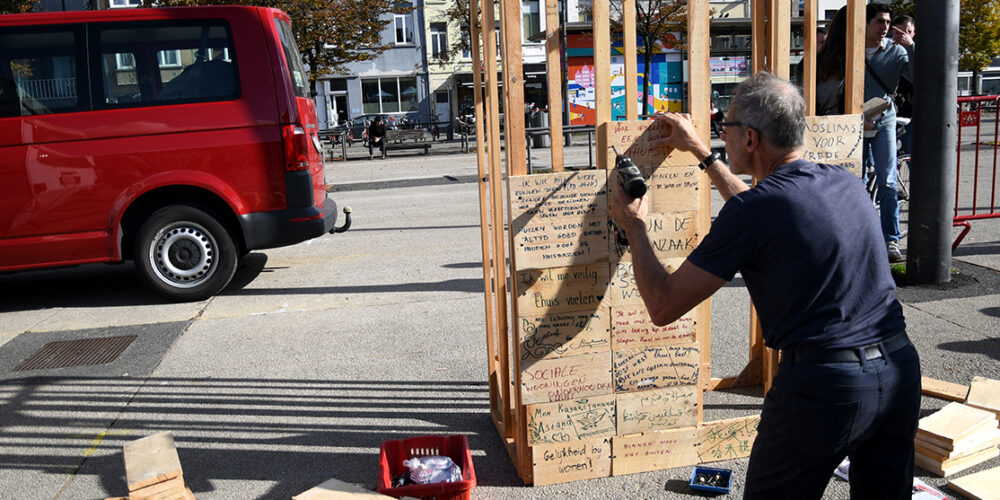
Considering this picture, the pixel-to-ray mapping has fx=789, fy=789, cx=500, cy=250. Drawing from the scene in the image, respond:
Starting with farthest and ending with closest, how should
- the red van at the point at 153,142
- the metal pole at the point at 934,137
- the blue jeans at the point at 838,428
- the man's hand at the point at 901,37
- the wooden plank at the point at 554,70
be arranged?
the man's hand at the point at 901,37, the red van at the point at 153,142, the metal pole at the point at 934,137, the wooden plank at the point at 554,70, the blue jeans at the point at 838,428

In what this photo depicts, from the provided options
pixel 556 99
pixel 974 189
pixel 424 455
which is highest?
pixel 556 99

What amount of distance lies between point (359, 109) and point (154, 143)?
39.7 meters

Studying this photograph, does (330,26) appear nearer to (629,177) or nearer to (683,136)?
(683,136)

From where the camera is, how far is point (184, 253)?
22.3 ft

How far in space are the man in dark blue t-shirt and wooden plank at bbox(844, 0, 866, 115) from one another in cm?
129

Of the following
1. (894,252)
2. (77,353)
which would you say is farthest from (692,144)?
(894,252)

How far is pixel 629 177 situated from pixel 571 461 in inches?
51.2

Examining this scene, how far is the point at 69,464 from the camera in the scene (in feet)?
12.3

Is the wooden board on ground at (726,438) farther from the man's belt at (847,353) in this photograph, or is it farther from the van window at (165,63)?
the van window at (165,63)

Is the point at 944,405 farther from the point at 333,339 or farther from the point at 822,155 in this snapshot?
the point at 333,339

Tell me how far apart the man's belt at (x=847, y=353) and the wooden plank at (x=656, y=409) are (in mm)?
1133

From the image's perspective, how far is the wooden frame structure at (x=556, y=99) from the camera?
3.04 metres

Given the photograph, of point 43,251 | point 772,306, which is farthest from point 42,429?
point 772,306

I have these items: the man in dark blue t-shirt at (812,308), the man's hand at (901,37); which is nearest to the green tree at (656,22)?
the man's hand at (901,37)
